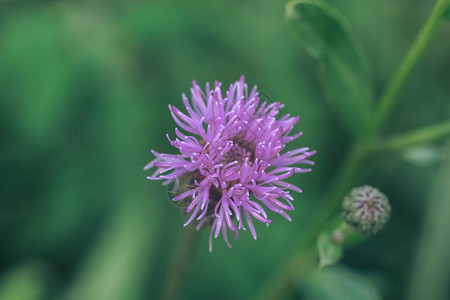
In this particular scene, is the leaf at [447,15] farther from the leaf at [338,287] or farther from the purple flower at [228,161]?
the leaf at [338,287]

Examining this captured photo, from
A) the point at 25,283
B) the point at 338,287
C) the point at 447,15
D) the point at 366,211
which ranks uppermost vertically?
the point at 447,15

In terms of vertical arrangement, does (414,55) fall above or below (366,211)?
above

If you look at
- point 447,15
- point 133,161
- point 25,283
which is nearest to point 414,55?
point 447,15

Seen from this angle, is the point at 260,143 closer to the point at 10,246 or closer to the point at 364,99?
the point at 364,99

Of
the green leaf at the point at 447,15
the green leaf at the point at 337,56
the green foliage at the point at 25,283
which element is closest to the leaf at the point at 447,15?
the green leaf at the point at 447,15

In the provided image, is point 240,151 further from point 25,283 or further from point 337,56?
point 25,283

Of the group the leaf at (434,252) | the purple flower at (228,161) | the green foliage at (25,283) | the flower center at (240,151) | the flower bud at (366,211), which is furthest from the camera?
the leaf at (434,252)

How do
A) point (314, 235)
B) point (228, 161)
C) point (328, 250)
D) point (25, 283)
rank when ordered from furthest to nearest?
point (25, 283)
point (314, 235)
point (328, 250)
point (228, 161)
